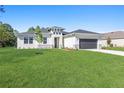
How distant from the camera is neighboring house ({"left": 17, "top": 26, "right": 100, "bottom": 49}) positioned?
2569 cm

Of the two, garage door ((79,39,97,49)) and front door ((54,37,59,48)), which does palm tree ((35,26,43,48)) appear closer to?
front door ((54,37,59,48))

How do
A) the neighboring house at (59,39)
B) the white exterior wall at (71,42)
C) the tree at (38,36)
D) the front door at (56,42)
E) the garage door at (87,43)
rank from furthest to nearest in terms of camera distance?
1. the front door at (56,42)
2. the garage door at (87,43)
3. the neighboring house at (59,39)
4. the white exterior wall at (71,42)
5. the tree at (38,36)

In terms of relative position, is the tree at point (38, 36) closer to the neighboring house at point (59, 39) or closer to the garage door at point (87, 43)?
the neighboring house at point (59, 39)

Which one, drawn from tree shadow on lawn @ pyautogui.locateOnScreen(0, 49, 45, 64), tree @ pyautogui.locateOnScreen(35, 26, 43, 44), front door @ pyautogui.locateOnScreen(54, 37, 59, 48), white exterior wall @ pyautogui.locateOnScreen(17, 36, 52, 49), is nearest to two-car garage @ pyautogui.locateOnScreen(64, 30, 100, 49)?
front door @ pyautogui.locateOnScreen(54, 37, 59, 48)

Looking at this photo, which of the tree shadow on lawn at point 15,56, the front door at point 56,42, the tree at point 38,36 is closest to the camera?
the tree shadow on lawn at point 15,56

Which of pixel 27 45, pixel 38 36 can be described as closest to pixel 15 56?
pixel 38 36

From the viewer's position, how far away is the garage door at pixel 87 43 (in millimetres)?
26069

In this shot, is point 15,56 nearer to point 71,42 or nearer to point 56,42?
point 71,42

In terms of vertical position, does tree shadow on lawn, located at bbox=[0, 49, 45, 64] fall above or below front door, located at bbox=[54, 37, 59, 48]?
below

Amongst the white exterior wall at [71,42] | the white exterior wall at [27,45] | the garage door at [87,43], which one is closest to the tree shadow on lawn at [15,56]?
the white exterior wall at [27,45]

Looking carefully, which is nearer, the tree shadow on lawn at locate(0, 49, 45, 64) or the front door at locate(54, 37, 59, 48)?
the tree shadow on lawn at locate(0, 49, 45, 64)

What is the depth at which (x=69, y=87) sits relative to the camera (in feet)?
17.2
